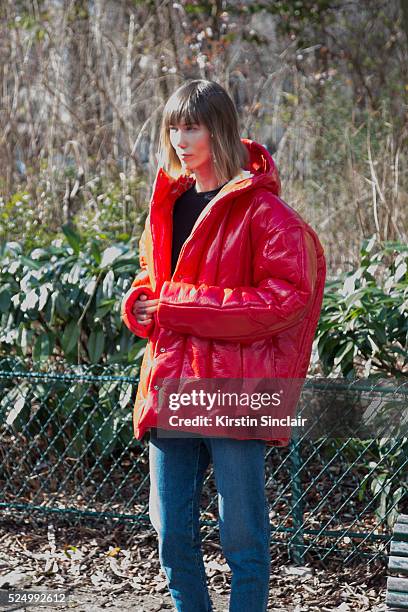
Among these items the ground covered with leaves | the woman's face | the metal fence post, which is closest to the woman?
the woman's face

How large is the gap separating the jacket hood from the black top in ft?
0.13

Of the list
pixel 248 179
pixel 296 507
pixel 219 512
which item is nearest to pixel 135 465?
pixel 296 507

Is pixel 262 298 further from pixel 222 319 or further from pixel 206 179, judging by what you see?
pixel 206 179

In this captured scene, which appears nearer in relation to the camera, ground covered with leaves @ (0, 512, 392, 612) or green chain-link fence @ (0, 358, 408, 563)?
ground covered with leaves @ (0, 512, 392, 612)

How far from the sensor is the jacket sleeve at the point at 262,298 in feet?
7.68

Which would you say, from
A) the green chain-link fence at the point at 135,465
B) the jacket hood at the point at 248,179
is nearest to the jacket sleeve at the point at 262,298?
the jacket hood at the point at 248,179

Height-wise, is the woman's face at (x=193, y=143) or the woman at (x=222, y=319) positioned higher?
the woman's face at (x=193, y=143)

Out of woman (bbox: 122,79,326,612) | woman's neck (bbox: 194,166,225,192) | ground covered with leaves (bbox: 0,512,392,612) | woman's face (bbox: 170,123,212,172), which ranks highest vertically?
woman's face (bbox: 170,123,212,172)

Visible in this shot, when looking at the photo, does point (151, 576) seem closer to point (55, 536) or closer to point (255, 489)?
point (55, 536)

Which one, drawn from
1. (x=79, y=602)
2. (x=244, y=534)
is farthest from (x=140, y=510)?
(x=244, y=534)

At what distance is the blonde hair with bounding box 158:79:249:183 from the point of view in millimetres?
2432

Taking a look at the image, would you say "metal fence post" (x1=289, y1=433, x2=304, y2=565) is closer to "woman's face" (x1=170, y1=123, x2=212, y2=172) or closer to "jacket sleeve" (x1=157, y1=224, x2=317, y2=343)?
"jacket sleeve" (x1=157, y1=224, x2=317, y2=343)

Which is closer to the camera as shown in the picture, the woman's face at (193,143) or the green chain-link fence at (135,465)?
the woman's face at (193,143)

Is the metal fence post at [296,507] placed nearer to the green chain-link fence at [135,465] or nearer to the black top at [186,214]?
the green chain-link fence at [135,465]
